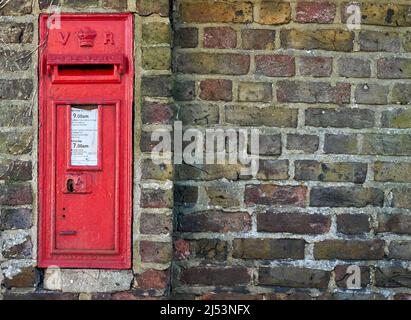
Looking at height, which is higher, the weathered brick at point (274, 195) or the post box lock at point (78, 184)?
the post box lock at point (78, 184)

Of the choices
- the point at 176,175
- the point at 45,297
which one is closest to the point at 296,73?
the point at 176,175

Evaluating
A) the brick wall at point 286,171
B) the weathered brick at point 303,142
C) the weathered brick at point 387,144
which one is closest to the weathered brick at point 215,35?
the brick wall at point 286,171

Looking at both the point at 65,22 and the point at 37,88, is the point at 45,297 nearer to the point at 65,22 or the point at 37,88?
the point at 37,88

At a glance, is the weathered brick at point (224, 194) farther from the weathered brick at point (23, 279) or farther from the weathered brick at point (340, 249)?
the weathered brick at point (23, 279)

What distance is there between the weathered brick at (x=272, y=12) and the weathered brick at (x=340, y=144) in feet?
1.67

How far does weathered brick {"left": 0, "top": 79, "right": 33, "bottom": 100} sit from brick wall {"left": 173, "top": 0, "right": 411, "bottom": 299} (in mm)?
583

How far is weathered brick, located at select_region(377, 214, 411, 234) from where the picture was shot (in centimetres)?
233

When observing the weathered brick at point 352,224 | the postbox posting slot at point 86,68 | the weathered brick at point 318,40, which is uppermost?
the weathered brick at point 318,40

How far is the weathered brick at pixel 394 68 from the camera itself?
233 centimetres

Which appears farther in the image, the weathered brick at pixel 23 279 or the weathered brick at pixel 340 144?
the weathered brick at pixel 340 144

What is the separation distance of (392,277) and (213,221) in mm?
766

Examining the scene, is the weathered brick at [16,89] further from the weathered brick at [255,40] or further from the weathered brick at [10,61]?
the weathered brick at [255,40]

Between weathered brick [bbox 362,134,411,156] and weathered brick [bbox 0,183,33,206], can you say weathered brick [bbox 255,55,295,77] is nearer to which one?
weathered brick [bbox 362,134,411,156]

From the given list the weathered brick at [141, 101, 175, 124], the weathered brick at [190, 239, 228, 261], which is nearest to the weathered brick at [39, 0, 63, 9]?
the weathered brick at [141, 101, 175, 124]
